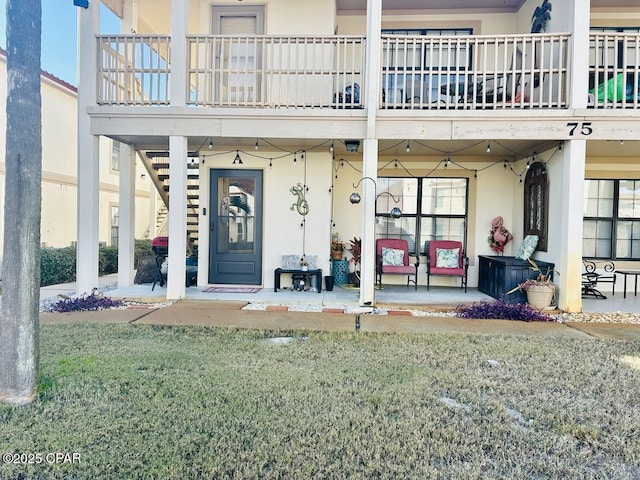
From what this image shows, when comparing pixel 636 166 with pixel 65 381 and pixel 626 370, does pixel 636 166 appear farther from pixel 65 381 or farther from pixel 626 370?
pixel 65 381

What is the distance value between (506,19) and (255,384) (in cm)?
871

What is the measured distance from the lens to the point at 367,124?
20.3 ft

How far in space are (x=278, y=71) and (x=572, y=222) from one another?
16.2 feet

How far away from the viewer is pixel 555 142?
253 inches

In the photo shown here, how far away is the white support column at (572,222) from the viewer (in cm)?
598

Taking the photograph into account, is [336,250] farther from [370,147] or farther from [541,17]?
[541,17]

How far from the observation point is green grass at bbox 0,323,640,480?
228 centimetres

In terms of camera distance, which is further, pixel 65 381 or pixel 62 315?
pixel 62 315

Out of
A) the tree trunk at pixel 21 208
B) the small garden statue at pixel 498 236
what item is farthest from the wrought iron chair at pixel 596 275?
the tree trunk at pixel 21 208

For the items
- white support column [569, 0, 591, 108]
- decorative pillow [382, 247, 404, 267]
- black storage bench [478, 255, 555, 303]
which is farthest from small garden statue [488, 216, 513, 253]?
white support column [569, 0, 591, 108]

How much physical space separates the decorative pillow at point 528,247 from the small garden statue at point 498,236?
2.86 feet

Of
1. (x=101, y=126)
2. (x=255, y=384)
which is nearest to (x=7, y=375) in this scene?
(x=255, y=384)

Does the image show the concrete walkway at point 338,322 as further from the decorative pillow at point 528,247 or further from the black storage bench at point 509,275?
the decorative pillow at point 528,247

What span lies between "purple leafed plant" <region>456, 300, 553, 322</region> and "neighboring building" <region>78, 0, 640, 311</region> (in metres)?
0.67
